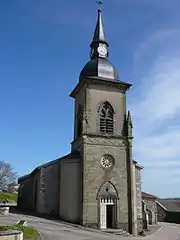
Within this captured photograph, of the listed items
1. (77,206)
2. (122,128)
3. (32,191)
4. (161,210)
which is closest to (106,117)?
(122,128)

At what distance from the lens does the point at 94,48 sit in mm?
27844

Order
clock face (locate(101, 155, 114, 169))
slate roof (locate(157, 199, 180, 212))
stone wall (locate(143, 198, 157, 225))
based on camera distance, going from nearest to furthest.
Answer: clock face (locate(101, 155, 114, 169))
stone wall (locate(143, 198, 157, 225))
slate roof (locate(157, 199, 180, 212))

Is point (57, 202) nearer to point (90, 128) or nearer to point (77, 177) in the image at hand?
point (77, 177)

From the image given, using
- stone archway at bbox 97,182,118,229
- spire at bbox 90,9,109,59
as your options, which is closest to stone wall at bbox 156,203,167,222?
stone archway at bbox 97,182,118,229

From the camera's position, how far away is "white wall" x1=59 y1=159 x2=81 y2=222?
22.6 m

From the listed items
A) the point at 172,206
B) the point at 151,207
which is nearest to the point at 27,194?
the point at 151,207

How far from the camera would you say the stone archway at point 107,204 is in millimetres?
22531

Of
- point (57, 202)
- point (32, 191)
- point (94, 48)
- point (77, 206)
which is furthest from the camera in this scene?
point (32, 191)

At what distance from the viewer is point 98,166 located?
77.0 feet

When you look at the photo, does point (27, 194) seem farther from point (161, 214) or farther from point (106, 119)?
point (161, 214)

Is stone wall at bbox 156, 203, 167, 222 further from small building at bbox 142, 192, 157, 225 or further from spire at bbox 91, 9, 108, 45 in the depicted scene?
spire at bbox 91, 9, 108, 45

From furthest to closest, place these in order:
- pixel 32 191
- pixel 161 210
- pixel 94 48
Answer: pixel 161 210 → pixel 32 191 → pixel 94 48

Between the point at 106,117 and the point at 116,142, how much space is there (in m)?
2.44

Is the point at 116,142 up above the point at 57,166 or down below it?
above
